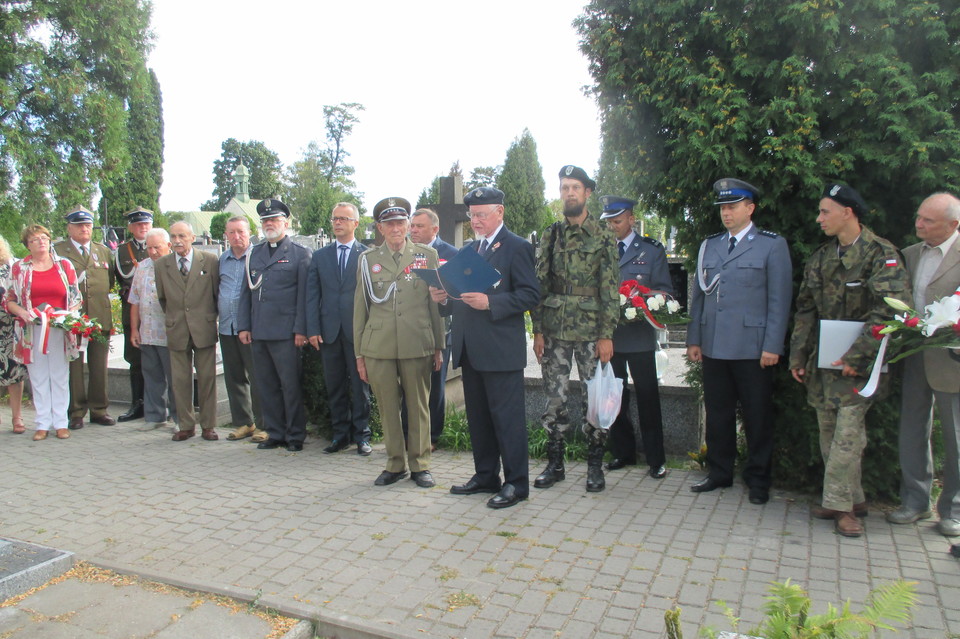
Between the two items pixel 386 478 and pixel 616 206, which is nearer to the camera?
pixel 386 478

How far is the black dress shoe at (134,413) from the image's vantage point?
7863 millimetres

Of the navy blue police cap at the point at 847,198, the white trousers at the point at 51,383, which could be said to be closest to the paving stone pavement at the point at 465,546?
the white trousers at the point at 51,383

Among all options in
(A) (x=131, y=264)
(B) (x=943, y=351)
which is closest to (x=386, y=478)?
(B) (x=943, y=351)

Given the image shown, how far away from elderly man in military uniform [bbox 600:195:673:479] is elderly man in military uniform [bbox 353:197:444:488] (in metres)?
1.37

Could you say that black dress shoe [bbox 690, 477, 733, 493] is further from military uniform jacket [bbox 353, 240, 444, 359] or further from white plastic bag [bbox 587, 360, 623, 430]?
military uniform jacket [bbox 353, 240, 444, 359]

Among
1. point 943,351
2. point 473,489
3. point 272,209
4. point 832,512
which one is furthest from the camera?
point 272,209

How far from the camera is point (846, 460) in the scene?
4242 mm

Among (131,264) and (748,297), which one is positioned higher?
(131,264)

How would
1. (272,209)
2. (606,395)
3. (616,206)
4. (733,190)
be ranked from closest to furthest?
1. (733,190)
2. (606,395)
3. (616,206)
4. (272,209)

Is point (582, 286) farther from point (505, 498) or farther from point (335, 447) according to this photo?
point (335, 447)

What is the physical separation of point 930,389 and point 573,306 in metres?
2.18

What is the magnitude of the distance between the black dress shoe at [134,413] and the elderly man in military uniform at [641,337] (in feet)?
17.4

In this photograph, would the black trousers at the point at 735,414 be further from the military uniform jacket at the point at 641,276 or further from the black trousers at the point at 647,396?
the military uniform jacket at the point at 641,276

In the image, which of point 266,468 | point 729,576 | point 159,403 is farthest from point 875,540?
point 159,403
